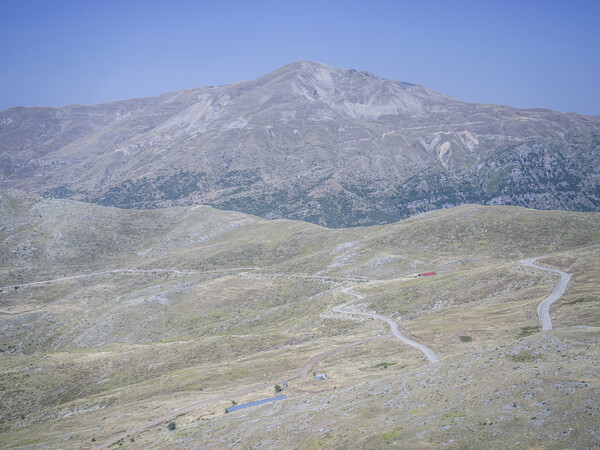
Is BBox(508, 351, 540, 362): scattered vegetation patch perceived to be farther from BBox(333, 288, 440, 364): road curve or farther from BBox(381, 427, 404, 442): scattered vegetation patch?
BBox(381, 427, 404, 442): scattered vegetation patch

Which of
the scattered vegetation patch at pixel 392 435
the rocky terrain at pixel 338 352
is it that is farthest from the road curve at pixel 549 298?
the scattered vegetation patch at pixel 392 435

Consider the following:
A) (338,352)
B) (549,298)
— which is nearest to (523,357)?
(338,352)

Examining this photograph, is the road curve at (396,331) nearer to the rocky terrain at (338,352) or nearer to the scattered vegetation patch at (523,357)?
the rocky terrain at (338,352)

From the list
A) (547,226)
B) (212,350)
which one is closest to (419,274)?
(547,226)

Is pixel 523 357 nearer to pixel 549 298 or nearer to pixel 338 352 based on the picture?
pixel 338 352

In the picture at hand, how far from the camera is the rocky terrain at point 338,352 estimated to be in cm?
4128

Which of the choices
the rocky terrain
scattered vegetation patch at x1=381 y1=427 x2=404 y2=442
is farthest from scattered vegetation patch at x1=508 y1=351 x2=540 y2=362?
scattered vegetation patch at x1=381 y1=427 x2=404 y2=442

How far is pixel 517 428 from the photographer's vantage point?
35281mm

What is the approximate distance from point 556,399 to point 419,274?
117728 millimetres

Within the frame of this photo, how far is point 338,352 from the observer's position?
87938 millimetres

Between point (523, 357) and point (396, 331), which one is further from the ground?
point (523, 357)

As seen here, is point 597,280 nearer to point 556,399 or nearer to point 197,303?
point 556,399

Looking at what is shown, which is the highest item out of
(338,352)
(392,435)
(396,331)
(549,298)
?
(392,435)

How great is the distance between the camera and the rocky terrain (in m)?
41.3
